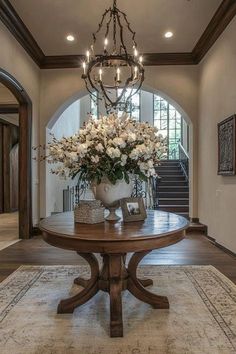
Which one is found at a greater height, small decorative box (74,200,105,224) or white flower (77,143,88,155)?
white flower (77,143,88,155)

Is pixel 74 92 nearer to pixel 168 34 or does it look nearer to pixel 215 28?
pixel 168 34

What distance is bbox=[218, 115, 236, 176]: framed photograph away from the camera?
4093mm

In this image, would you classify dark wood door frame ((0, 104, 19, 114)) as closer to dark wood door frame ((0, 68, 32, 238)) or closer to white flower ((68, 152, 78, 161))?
dark wood door frame ((0, 68, 32, 238))

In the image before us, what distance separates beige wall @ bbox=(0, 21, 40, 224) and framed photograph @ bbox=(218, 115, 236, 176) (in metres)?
3.30

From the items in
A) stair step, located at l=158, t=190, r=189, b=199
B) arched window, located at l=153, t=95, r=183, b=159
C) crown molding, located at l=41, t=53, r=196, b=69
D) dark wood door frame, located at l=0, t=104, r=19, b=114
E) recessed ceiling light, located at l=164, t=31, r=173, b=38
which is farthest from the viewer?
arched window, located at l=153, t=95, r=183, b=159

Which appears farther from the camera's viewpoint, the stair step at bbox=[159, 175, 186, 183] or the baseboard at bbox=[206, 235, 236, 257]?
the stair step at bbox=[159, 175, 186, 183]

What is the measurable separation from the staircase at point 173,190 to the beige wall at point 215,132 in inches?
69.0

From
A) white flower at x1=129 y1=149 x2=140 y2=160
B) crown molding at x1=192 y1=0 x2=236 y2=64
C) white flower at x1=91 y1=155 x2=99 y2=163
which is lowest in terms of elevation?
white flower at x1=91 y1=155 x2=99 y2=163

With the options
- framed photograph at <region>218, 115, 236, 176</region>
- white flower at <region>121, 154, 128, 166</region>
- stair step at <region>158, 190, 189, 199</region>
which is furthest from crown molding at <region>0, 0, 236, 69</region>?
stair step at <region>158, 190, 189, 199</region>

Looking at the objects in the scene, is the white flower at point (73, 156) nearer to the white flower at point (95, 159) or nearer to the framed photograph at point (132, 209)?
the white flower at point (95, 159)

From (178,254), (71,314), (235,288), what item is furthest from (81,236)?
(178,254)

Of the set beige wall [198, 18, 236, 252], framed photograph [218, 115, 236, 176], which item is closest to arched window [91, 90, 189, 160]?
beige wall [198, 18, 236, 252]

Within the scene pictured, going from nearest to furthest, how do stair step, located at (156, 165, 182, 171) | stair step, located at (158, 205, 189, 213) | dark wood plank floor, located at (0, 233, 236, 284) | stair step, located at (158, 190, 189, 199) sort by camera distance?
dark wood plank floor, located at (0, 233, 236, 284), stair step, located at (158, 205, 189, 213), stair step, located at (158, 190, 189, 199), stair step, located at (156, 165, 182, 171)

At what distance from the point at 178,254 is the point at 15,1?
4.09m
